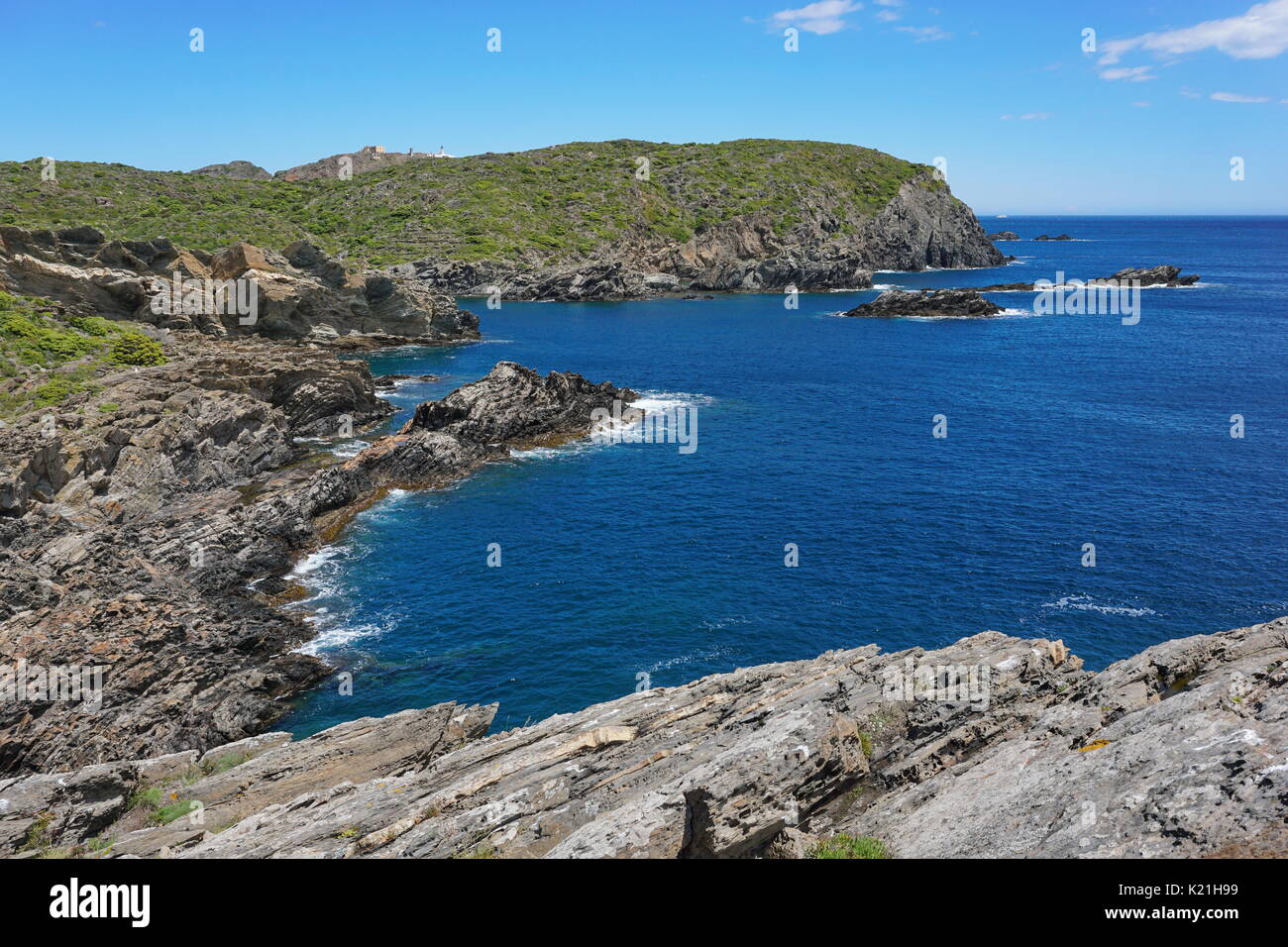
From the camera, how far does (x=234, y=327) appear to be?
94.3 meters

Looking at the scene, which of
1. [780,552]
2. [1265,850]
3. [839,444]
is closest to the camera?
[1265,850]

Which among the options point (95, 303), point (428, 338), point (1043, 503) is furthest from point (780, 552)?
point (428, 338)

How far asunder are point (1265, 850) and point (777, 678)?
1688 centimetres

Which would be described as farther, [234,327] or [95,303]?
[234,327]

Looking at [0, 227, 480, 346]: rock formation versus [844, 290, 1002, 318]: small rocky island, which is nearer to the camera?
[0, 227, 480, 346]: rock formation

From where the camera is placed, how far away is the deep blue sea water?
39688 millimetres

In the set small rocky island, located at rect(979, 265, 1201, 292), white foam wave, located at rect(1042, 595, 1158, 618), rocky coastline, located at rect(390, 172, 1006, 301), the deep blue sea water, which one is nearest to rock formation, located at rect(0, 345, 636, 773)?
the deep blue sea water

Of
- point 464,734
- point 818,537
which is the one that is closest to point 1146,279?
point 818,537

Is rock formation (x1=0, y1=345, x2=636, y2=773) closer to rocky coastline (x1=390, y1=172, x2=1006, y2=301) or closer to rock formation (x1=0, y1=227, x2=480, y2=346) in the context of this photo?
rock formation (x1=0, y1=227, x2=480, y2=346)

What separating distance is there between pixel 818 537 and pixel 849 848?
38.0 metres

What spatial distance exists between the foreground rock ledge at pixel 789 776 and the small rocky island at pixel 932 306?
127 meters

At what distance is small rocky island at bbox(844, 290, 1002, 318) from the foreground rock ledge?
127350 mm
